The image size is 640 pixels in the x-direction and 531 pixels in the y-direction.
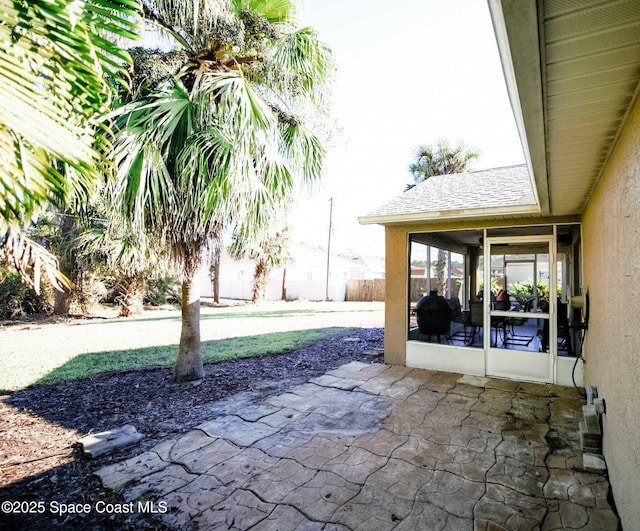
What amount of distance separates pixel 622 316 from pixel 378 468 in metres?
2.47

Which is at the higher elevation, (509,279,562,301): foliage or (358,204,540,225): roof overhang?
(358,204,540,225): roof overhang

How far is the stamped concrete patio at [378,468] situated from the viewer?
2.73 metres

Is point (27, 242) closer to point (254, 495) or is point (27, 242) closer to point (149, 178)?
point (149, 178)

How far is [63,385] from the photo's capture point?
6.25m

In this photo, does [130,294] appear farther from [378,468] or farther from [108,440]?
[378,468]

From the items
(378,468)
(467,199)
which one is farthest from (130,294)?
(378,468)

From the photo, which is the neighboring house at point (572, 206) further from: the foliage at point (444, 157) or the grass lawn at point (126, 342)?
the foliage at point (444, 157)

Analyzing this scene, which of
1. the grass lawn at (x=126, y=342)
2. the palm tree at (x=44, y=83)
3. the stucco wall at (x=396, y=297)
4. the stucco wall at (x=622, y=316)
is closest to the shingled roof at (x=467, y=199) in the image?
the stucco wall at (x=396, y=297)

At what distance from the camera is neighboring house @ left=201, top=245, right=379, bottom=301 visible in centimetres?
2869

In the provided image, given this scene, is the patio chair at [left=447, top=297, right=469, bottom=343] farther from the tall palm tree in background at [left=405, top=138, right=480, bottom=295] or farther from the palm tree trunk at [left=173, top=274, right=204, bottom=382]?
the tall palm tree in background at [left=405, top=138, right=480, bottom=295]

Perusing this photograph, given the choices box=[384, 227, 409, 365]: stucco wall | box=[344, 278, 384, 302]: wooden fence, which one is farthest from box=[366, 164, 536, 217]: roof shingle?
box=[344, 278, 384, 302]: wooden fence

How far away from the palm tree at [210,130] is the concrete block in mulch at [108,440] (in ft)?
7.27

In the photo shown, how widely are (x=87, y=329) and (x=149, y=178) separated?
1022 centimetres

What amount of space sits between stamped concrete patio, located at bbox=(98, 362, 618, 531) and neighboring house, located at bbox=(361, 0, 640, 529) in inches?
22.5
